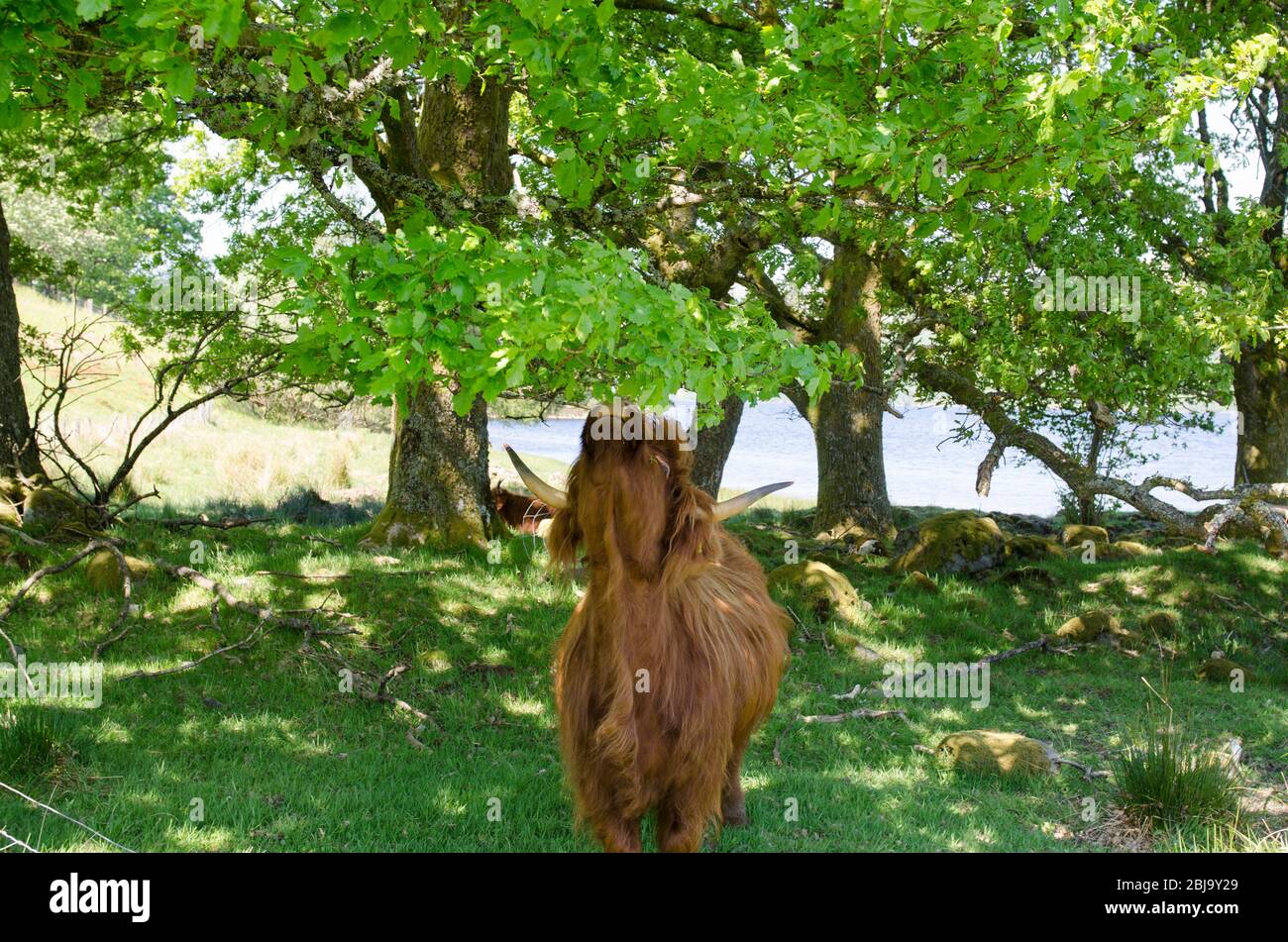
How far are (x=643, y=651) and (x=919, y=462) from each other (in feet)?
133

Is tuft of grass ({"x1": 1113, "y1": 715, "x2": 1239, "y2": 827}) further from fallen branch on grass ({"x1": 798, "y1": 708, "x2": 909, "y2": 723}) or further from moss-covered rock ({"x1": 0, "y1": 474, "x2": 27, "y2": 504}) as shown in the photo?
moss-covered rock ({"x1": 0, "y1": 474, "x2": 27, "y2": 504})

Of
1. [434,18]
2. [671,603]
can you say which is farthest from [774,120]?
[671,603]

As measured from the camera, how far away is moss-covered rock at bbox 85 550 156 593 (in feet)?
28.1

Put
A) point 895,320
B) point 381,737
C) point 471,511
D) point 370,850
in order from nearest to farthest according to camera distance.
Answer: point 370,850 < point 381,737 < point 471,511 < point 895,320

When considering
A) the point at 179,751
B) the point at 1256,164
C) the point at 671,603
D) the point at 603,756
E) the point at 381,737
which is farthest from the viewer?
the point at 1256,164

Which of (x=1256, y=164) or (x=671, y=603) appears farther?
(x=1256, y=164)

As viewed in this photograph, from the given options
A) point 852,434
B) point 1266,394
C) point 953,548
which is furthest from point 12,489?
point 1266,394

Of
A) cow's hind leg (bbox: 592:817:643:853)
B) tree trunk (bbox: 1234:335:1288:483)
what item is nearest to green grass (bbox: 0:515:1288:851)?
cow's hind leg (bbox: 592:817:643:853)

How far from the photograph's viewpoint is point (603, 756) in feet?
13.9

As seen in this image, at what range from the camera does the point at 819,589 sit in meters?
10.4

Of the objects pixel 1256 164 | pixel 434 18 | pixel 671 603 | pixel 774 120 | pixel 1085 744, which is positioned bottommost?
pixel 1085 744

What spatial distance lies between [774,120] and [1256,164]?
12.9 m

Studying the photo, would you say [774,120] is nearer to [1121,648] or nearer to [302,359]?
[302,359]

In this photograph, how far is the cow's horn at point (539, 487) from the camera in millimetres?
4098
